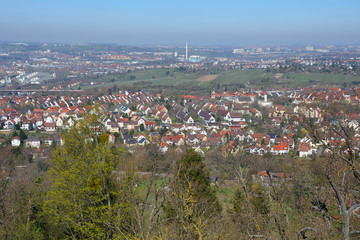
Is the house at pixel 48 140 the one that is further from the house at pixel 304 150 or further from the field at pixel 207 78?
the field at pixel 207 78

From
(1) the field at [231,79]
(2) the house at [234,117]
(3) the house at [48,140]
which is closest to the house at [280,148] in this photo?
(2) the house at [234,117]

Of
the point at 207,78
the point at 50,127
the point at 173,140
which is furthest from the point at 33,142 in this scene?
the point at 207,78

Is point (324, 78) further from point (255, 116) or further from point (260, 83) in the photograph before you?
point (255, 116)

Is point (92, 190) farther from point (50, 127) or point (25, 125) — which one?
point (25, 125)

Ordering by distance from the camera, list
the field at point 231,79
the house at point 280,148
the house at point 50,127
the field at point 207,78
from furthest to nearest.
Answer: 1. the field at point 207,78
2. the field at point 231,79
3. the house at point 50,127
4. the house at point 280,148

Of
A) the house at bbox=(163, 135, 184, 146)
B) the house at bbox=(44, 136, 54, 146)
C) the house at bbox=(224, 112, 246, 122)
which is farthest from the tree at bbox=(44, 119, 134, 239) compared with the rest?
the house at bbox=(224, 112, 246, 122)

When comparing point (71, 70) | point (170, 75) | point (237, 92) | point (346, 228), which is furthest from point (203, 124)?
point (71, 70)

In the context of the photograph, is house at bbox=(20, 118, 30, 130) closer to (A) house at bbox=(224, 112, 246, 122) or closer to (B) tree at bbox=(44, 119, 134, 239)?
(A) house at bbox=(224, 112, 246, 122)
